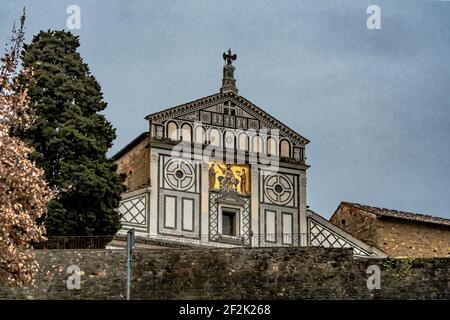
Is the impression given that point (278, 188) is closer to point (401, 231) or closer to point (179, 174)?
point (179, 174)

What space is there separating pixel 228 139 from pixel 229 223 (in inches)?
135

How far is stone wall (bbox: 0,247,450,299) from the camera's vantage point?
114 feet

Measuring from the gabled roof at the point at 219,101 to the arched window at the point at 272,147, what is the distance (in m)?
0.55

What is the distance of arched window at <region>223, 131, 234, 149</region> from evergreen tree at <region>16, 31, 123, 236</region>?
9484mm

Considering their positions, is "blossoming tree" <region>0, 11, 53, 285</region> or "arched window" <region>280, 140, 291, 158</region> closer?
"blossoming tree" <region>0, 11, 53, 285</region>

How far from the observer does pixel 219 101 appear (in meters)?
52.8

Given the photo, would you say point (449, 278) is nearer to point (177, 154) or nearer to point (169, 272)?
point (169, 272)

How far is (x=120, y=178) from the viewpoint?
42375 millimetres

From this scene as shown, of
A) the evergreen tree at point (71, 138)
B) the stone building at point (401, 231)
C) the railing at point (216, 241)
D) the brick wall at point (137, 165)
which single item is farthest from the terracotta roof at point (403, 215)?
the evergreen tree at point (71, 138)

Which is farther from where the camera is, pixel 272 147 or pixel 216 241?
pixel 272 147

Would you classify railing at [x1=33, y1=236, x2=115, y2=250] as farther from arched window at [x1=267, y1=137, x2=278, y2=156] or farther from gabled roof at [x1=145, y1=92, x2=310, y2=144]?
arched window at [x1=267, y1=137, x2=278, y2=156]

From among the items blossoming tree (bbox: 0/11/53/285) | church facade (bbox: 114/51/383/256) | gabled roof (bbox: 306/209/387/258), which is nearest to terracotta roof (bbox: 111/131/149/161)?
church facade (bbox: 114/51/383/256)

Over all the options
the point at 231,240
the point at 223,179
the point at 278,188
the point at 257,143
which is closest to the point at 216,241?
the point at 231,240
